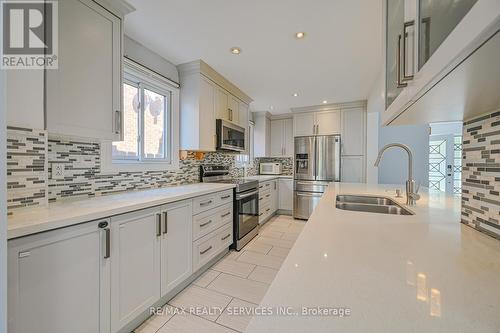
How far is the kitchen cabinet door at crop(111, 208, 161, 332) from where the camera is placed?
1.28 metres

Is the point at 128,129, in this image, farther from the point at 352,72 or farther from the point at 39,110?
the point at 352,72

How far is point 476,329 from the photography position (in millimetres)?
347

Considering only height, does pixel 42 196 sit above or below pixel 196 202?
above

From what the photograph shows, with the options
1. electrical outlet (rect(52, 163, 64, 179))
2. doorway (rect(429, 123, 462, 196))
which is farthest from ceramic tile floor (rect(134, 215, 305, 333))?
doorway (rect(429, 123, 462, 196))

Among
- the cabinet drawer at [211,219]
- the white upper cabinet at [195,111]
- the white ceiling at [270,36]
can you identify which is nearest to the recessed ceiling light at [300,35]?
the white ceiling at [270,36]

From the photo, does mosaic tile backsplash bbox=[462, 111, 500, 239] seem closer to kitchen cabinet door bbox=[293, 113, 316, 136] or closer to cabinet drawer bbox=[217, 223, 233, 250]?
cabinet drawer bbox=[217, 223, 233, 250]

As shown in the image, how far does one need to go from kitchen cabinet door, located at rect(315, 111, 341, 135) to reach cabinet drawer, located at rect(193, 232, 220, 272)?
308 centimetres

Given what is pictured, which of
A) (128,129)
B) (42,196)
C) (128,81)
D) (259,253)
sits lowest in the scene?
(259,253)

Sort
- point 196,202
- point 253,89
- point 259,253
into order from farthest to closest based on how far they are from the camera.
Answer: point 253,89 < point 259,253 < point 196,202

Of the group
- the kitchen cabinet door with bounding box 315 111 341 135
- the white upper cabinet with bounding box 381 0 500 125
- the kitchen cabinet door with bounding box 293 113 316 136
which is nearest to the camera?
the white upper cabinet with bounding box 381 0 500 125

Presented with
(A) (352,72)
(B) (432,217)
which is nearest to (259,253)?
(B) (432,217)

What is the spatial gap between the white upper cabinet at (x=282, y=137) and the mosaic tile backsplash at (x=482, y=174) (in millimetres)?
3971

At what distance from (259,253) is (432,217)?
2.01 meters

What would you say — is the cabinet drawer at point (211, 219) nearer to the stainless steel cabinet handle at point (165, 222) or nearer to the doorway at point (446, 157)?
the stainless steel cabinet handle at point (165, 222)
